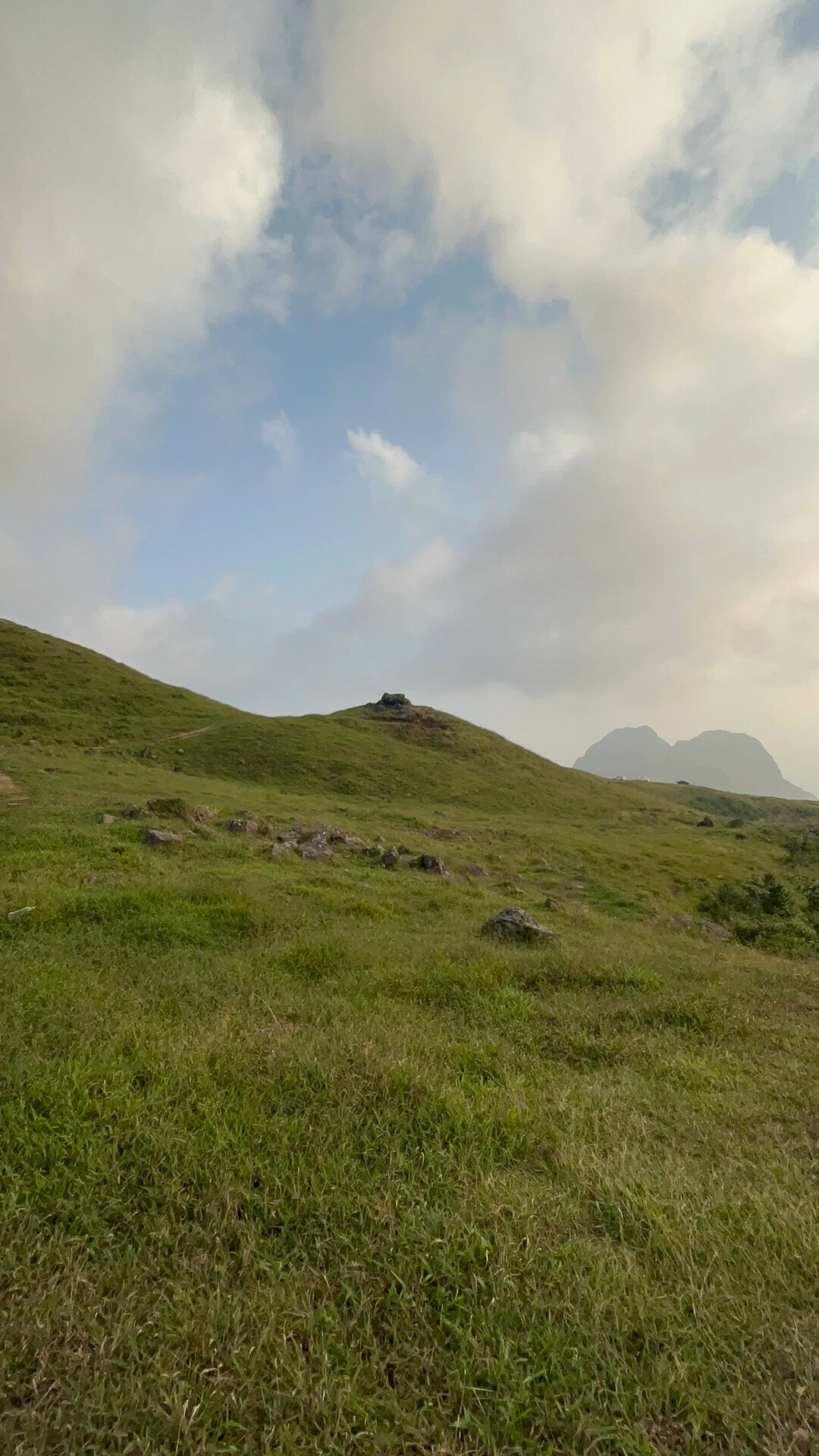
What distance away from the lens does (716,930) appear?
2122 cm

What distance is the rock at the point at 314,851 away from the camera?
71.5ft

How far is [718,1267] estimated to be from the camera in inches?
169

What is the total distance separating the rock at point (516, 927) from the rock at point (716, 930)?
8.76 m

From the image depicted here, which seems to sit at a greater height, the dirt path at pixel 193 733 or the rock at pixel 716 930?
the dirt path at pixel 193 733

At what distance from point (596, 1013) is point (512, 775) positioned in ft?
196

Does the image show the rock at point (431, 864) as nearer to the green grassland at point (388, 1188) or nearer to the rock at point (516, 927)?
the rock at point (516, 927)

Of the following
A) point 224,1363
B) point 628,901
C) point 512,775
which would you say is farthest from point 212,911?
point 512,775

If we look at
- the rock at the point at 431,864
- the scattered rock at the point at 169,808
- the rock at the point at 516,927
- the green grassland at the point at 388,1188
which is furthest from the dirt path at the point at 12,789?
the rock at the point at 516,927

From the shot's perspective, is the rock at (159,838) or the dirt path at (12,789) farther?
the dirt path at (12,789)

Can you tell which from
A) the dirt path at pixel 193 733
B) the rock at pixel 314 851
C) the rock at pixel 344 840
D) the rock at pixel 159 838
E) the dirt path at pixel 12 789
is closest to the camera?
the rock at pixel 159 838

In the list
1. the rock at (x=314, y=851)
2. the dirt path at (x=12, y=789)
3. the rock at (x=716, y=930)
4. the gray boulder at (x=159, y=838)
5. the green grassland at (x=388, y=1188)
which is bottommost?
the rock at (x=716, y=930)

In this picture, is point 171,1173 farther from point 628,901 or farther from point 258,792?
point 258,792

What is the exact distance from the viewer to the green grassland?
332 cm

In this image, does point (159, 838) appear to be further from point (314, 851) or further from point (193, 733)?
point (193, 733)
